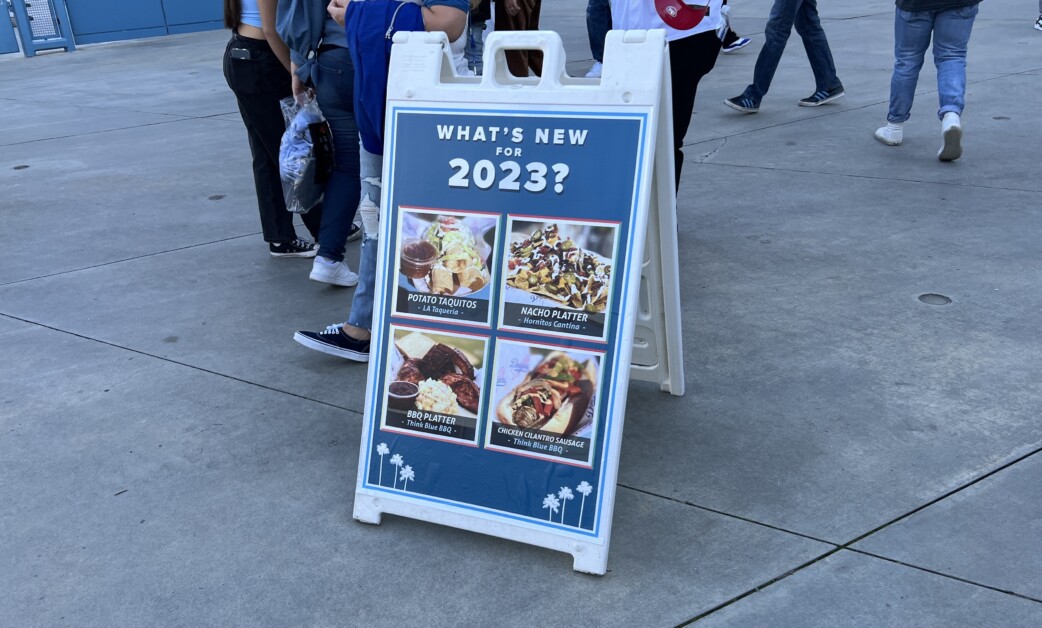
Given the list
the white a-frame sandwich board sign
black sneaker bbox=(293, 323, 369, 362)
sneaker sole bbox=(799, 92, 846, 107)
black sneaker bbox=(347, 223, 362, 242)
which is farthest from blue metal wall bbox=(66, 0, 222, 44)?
the white a-frame sandwich board sign

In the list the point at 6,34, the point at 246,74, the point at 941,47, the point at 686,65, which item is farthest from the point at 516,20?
the point at 6,34

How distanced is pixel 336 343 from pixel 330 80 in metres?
1.06

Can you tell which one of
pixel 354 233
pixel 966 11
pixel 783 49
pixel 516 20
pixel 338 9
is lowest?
pixel 354 233

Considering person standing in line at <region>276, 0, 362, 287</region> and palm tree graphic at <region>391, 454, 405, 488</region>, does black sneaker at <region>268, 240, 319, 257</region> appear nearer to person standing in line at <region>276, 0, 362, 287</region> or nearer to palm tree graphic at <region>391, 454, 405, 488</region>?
person standing in line at <region>276, 0, 362, 287</region>

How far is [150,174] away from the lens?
742 centimetres

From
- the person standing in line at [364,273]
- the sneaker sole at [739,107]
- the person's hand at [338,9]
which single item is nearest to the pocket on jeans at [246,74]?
the person standing in line at [364,273]

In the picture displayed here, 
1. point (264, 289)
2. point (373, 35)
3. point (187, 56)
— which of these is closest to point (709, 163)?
point (264, 289)

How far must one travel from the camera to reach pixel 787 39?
7.91 meters

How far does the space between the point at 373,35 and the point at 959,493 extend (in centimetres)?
234

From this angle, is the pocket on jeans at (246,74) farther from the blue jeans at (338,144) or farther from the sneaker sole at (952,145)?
the sneaker sole at (952,145)

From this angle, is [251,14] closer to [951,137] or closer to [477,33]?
[477,33]

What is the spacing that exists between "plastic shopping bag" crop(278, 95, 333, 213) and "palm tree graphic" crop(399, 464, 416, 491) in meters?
1.77

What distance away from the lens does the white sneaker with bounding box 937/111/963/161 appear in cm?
625

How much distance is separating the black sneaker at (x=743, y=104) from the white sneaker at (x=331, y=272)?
4677 millimetres
